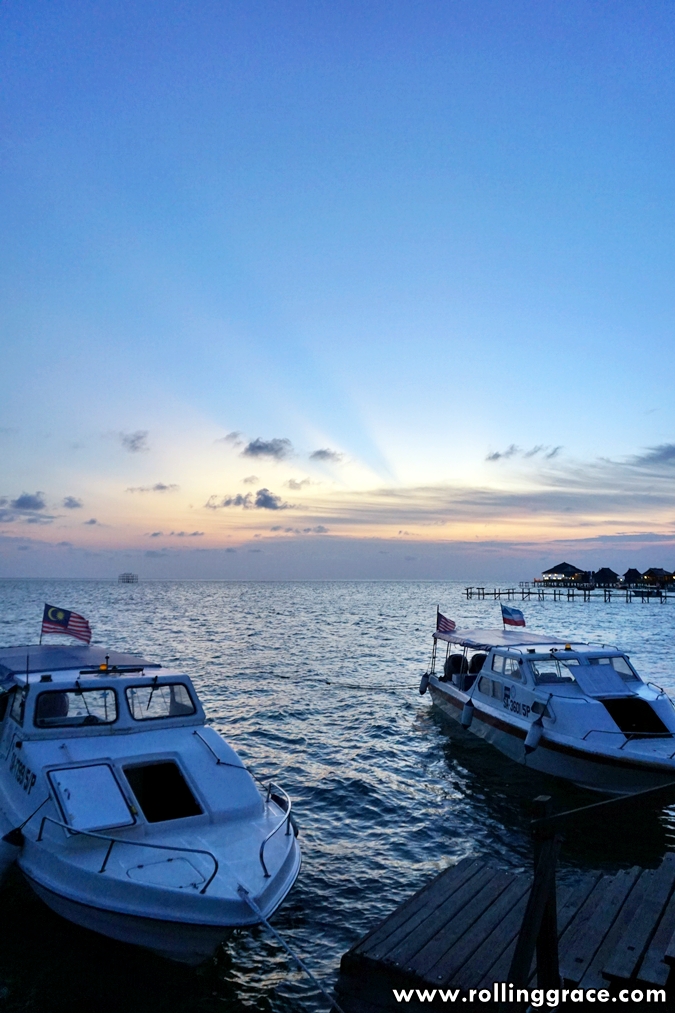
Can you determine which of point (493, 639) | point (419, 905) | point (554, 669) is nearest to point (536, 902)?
point (419, 905)

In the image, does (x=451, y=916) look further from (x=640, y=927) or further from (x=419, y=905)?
(x=640, y=927)

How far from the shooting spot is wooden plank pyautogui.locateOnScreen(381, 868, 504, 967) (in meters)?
7.39

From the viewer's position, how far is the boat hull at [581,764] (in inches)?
582

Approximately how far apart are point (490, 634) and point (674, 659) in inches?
863

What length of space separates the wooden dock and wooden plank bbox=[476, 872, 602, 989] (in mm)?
12

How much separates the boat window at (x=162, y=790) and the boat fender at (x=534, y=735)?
9.98 metres

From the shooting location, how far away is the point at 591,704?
16.8 metres

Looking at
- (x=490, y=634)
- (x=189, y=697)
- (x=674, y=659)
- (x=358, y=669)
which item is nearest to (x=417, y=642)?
(x=358, y=669)

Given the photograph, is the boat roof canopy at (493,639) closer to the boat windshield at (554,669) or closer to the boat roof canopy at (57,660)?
the boat windshield at (554,669)

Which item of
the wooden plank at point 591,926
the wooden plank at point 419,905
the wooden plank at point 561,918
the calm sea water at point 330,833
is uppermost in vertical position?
the wooden plank at point 591,926

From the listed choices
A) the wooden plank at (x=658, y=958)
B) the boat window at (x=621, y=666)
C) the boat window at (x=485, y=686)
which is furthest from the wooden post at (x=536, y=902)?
the boat window at (x=485, y=686)

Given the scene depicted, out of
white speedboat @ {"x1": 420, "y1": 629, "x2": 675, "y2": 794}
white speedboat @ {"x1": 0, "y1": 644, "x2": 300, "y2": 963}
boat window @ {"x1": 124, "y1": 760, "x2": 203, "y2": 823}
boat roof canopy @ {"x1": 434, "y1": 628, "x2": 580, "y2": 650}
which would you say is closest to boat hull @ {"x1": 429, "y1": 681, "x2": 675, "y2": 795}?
white speedboat @ {"x1": 420, "y1": 629, "x2": 675, "y2": 794}

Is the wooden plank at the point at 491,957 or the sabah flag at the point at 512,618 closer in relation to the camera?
the wooden plank at the point at 491,957

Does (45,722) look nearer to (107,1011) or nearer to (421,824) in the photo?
(107,1011)
